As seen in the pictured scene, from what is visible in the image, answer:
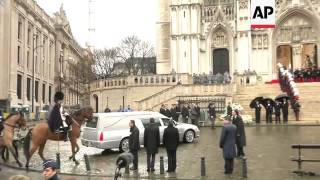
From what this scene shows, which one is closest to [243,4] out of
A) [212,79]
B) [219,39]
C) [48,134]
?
[219,39]

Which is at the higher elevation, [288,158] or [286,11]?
[286,11]

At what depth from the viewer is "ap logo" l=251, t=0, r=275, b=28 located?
37.9 ft

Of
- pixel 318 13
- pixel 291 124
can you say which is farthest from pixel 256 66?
pixel 291 124

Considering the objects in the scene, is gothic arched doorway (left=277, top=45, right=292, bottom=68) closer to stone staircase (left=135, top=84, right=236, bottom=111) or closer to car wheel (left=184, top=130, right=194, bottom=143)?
stone staircase (left=135, top=84, right=236, bottom=111)

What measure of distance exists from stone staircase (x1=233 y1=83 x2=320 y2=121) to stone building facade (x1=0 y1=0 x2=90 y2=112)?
1824 centimetres

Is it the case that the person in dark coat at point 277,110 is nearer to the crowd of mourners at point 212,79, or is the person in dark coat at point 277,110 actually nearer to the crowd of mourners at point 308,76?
the crowd of mourners at point 308,76

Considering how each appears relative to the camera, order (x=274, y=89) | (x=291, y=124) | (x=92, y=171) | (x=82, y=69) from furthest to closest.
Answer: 1. (x=82, y=69)
2. (x=274, y=89)
3. (x=291, y=124)
4. (x=92, y=171)

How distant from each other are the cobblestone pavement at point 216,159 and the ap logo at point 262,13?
183 inches

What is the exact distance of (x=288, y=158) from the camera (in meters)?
17.9

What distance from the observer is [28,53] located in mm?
62062

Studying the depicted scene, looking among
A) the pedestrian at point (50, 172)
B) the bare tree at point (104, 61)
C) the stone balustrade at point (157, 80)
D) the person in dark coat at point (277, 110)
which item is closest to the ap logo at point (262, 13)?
the pedestrian at point (50, 172)

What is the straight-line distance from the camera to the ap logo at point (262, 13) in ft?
37.9

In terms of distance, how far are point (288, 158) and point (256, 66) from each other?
122 ft

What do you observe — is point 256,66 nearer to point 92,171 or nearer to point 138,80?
point 138,80
